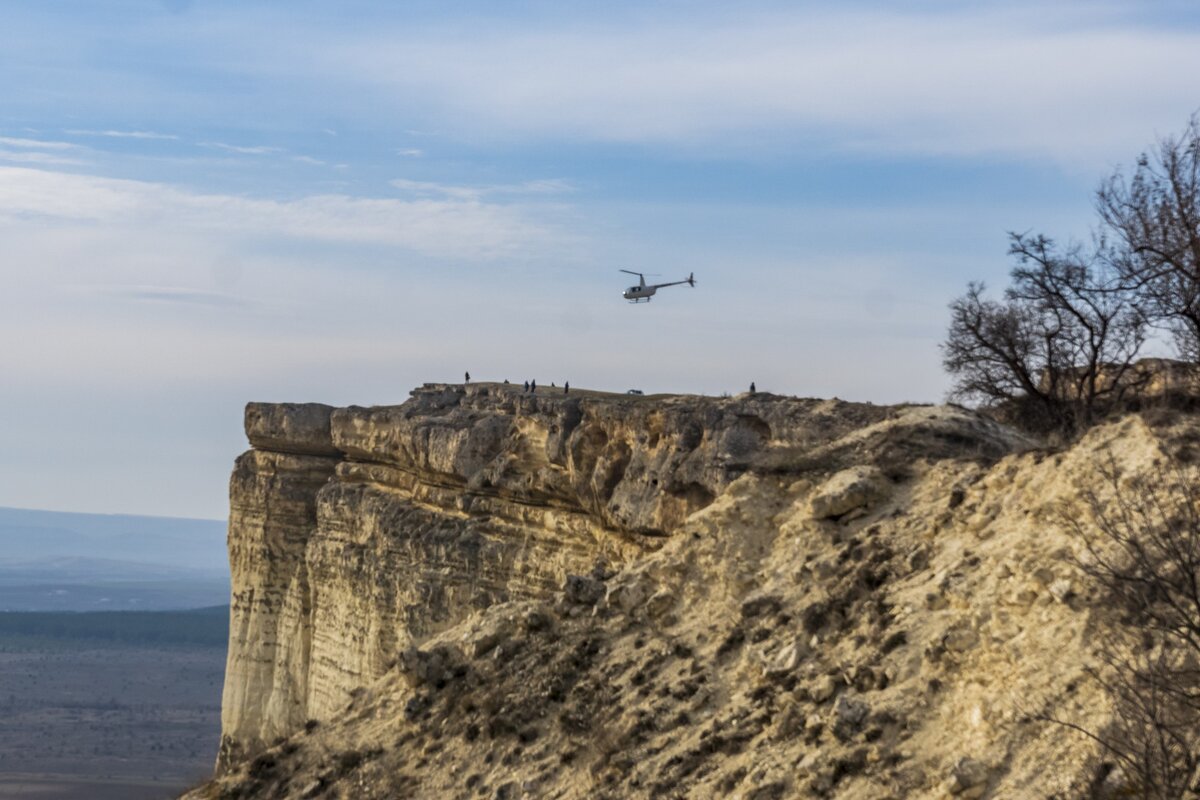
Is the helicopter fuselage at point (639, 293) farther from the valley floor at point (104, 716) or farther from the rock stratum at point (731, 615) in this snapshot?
the valley floor at point (104, 716)

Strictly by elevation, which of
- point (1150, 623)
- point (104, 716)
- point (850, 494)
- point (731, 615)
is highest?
point (850, 494)

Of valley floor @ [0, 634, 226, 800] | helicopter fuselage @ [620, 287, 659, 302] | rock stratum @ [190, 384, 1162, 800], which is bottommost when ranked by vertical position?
valley floor @ [0, 634, 226, 800]

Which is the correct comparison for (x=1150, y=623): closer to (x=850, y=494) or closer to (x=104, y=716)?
(x=850, y=494)

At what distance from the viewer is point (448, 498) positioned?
34.8 meters

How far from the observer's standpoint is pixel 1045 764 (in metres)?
14.2

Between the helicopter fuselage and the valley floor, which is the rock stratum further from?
the valley floor

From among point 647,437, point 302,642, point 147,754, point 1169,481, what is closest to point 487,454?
point 647,437

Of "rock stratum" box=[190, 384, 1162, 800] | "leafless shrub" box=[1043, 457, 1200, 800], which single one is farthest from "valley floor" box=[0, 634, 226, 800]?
"leafless shrub" box=[1043, 457, 1200, 800]

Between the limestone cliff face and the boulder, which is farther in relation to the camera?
the limestone cliff face

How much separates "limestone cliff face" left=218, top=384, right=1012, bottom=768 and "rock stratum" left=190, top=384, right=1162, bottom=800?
81 mm

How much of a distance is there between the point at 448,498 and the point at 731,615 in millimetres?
15049

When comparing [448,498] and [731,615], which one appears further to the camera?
[448,498]

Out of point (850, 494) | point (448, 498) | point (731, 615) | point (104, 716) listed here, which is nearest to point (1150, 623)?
point (850, 494)

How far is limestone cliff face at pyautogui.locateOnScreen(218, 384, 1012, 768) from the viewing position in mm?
26141
